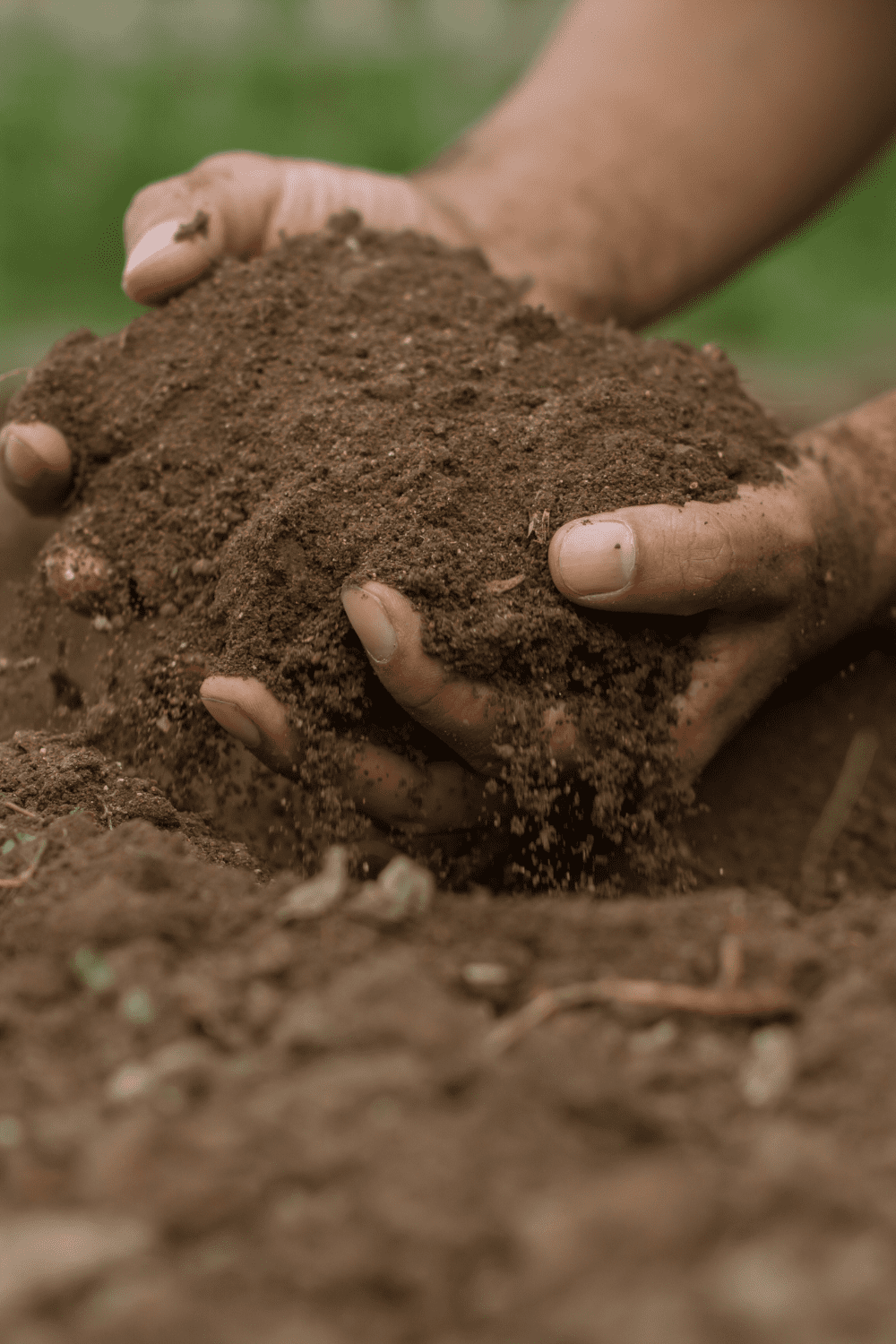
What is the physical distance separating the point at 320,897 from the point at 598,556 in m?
0.57

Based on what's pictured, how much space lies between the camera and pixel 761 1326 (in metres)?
0.41

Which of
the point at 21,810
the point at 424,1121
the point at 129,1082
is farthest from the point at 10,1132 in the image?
the point at 21,810

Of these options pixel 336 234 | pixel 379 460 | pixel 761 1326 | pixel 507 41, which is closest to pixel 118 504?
pixel 379 460

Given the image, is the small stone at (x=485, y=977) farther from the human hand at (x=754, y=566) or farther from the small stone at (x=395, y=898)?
the human hand at (x=754, y=566)

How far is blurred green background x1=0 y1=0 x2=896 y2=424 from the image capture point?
351cm

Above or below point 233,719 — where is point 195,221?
above

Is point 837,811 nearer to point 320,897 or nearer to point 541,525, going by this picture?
point 541,525

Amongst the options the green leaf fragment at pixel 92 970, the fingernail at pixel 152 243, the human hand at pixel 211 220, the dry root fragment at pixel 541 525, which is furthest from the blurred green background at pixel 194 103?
the green leaf fragment at pixel 92 970

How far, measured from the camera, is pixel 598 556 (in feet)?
3.82

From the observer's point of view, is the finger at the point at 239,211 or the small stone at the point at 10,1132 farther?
the finger at the point at 239,211

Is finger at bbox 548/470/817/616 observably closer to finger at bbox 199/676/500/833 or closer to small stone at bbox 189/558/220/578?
finger at bbox 199/676/500/833

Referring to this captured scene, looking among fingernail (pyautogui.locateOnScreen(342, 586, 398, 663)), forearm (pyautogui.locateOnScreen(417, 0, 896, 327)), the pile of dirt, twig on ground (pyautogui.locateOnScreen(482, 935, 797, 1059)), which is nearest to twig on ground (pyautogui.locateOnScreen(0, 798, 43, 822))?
the pile of dirt

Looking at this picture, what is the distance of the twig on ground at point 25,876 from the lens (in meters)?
0.92

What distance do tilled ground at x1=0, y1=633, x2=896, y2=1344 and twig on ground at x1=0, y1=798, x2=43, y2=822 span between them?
215mm
